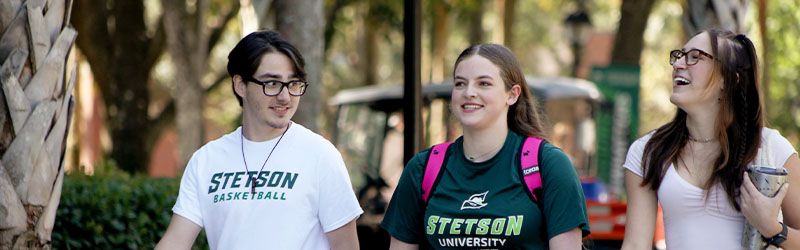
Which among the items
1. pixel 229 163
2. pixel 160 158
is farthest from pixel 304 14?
pixel 160 158

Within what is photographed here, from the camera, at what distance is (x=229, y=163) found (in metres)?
3.71

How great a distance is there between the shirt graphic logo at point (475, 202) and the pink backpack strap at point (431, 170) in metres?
0.20

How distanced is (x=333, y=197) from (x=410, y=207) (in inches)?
11.8

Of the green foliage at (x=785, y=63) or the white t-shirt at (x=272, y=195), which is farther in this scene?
the green foliage at (x=785, y=63)

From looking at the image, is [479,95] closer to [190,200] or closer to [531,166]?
[531,166]

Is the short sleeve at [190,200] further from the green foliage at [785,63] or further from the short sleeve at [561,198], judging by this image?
the green foliage at [785,63]

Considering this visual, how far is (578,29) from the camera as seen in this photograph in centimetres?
1942

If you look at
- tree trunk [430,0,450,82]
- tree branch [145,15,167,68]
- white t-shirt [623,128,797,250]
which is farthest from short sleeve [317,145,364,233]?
tree trunk [430,0,450,82]

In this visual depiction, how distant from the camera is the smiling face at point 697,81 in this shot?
357 cm

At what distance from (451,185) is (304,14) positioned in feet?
14.3

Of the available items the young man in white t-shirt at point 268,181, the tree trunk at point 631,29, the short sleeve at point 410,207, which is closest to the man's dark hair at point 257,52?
the young man in white t-shirt at point 268,181

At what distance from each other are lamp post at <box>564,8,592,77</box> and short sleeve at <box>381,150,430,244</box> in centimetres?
1609

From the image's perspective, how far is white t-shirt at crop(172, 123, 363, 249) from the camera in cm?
355

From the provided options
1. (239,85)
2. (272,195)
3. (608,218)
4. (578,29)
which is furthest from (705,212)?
(578,29)
